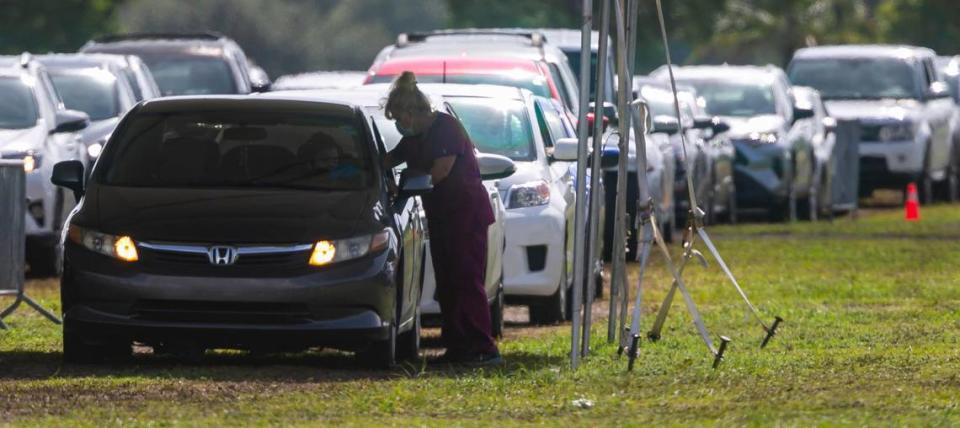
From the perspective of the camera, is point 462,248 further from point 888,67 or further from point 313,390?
point 888,67

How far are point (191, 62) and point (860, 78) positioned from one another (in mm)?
9429

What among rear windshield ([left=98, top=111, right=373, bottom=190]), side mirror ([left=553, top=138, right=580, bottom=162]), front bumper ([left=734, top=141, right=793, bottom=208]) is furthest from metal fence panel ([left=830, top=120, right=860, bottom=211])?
rear windshield ([left=98, top=111, right=373, bottom=190])

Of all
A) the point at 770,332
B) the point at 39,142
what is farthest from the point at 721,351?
the point at 39,142

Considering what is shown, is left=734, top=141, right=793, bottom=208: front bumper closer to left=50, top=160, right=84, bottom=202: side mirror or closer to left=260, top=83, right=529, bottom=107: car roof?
left=260, top=83, right=529, bottom=107: car roof

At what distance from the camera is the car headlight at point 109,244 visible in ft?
38.3

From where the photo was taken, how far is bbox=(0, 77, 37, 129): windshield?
64.2 feet

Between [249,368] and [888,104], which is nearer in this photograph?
[249,368]

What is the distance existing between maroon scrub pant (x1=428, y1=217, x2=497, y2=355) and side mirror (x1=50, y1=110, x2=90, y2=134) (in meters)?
7.22

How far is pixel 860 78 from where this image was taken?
108 feet

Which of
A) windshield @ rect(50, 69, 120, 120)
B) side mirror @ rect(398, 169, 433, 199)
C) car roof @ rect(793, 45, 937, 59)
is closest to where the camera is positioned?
side mirror @ rect(398, 169, 433, 199)

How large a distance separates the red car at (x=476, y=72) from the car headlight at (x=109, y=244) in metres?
7.17

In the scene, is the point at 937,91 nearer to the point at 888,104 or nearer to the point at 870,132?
the point at 888,104

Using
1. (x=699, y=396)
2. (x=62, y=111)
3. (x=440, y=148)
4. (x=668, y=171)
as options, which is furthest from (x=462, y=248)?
(x=668, y=171)

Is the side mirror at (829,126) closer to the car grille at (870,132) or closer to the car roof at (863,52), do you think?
the car grille at (870,132)
